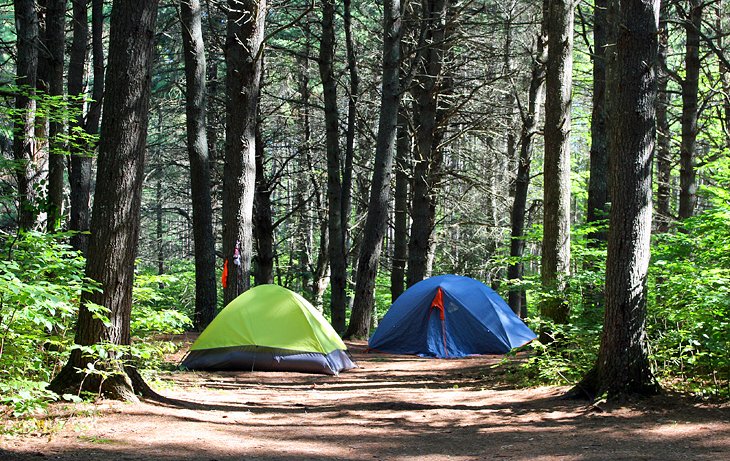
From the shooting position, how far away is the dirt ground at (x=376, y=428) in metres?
5.01

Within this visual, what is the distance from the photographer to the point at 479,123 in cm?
1719

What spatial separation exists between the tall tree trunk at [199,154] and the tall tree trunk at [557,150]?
21.5 ft

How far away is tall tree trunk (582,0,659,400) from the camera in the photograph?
264 inches

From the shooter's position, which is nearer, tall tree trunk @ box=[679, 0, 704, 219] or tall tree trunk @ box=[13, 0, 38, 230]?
tall tree trunk @ box=[13, 0, 38, 230]

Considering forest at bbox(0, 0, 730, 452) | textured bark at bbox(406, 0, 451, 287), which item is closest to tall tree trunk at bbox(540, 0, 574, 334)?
forest at bbox(0, 0, 730, 452)

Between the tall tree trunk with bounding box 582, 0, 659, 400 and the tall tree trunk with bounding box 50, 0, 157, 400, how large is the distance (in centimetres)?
460

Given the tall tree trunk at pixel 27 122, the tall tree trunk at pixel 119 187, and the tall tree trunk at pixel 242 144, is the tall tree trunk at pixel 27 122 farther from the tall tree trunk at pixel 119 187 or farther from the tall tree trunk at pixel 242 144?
the tall tree trunk at pixel 119 187

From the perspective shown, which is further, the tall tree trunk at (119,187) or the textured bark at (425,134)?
the textured bark at (425,134)

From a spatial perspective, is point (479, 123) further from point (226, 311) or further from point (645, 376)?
point (645, 376)

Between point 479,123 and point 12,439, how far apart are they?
554 inches

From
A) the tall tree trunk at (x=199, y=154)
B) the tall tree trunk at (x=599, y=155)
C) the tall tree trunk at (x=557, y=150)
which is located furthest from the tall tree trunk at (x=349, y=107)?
the tall tree trunk at (x=557, y=150)

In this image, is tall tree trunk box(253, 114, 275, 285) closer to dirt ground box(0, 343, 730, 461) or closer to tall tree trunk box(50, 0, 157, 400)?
dirt ground box(0, 343, 730, 461)

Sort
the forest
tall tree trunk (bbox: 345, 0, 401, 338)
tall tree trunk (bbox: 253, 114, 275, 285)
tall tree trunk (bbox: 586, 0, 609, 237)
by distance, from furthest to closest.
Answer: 1. tall tree trunk (bbox: 253, 114, 275, 285)
2. tall tree trunk (bbox: 345, 0, 401, 338)
3. tall tree trunk (bbox: 586, 0, 609, 237)
4. the forest

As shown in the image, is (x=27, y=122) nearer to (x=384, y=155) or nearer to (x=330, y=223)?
(x=384, y=155)
